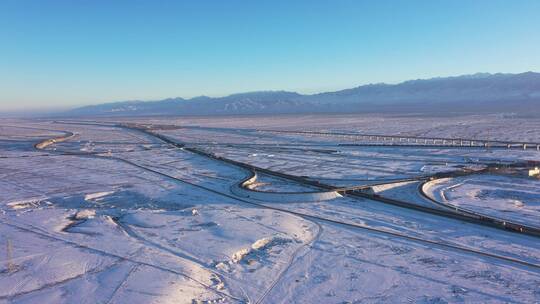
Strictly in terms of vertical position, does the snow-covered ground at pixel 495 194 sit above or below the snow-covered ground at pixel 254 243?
above

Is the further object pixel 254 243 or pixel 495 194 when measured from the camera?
pixel 495 194

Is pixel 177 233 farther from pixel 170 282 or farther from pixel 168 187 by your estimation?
pixel 168 187

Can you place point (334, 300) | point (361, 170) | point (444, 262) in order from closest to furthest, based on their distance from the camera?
point (334, 300), point (444, 262), point (361, 170)

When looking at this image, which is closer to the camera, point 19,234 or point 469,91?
A: point 19,234

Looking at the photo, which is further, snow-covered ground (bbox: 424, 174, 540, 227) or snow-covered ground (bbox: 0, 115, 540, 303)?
snow-covered ground (bbox: 424, 174, 540, 227)

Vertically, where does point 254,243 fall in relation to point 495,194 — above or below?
below

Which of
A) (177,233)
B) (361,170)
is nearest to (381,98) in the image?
(361,170)

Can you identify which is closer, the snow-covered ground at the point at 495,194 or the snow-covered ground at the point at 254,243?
the snow-covered ground at the point at 254,243

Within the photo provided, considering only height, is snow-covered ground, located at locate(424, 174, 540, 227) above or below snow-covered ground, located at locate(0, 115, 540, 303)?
above
